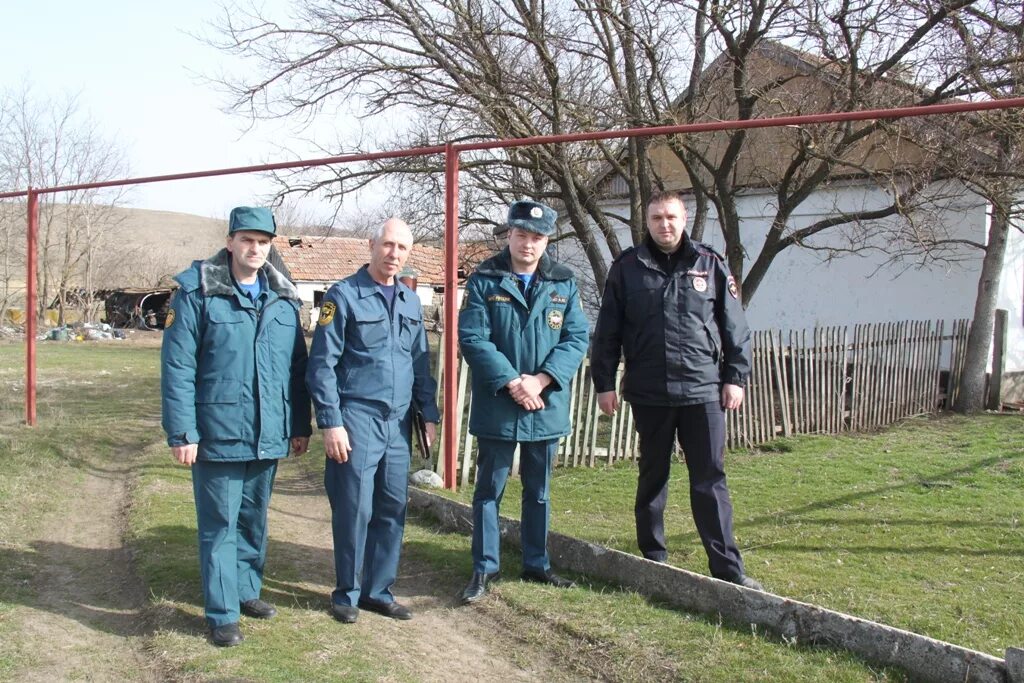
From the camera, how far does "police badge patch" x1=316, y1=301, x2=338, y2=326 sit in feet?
13.6

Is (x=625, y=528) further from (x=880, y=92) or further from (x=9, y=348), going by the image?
(x=9, y=348)

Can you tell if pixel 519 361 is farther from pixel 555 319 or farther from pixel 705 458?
pixel 705 458

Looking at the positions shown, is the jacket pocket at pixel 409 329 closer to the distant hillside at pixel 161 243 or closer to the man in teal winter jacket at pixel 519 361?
the man in teal winter jacket at pixel 519 361

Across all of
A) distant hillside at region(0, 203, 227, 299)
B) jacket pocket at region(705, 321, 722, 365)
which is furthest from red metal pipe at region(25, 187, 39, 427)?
distant hillside at region(0, 203, 227, 299)

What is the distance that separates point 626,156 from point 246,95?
16.3 feet

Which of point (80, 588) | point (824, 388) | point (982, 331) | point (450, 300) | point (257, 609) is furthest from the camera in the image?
point (982, 331)

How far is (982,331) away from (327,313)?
1260 cm

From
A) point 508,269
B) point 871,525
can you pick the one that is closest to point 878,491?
point 871,525

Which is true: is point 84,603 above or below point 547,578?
below

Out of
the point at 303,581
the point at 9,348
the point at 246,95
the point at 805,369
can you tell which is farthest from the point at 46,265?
the point at 303,581

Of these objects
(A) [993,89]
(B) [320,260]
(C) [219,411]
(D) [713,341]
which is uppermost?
(A) [993,89]

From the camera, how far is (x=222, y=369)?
405cm

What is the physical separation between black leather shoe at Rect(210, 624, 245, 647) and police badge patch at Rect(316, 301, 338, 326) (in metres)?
1.37

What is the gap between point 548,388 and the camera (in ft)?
14.7
